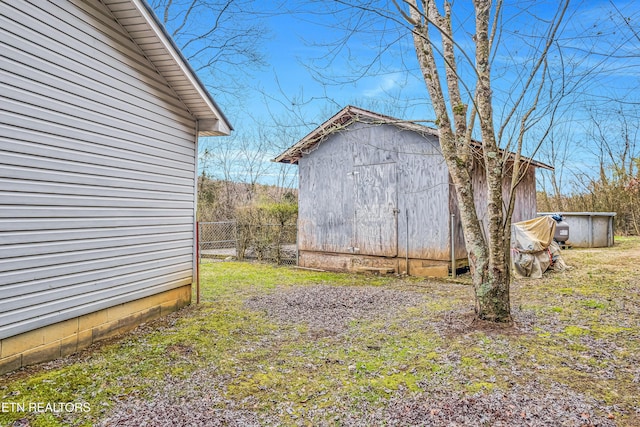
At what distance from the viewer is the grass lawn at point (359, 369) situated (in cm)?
255

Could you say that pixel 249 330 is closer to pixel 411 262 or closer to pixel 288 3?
pixel 288 3

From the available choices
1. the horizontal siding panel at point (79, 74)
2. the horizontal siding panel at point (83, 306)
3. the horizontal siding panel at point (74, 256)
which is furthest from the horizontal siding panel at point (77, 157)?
the horizontal siding panel at point (83, 306)

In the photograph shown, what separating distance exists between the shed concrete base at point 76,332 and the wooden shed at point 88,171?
0.01 metres

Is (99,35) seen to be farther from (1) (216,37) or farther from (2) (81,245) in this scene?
(1) (216,37)

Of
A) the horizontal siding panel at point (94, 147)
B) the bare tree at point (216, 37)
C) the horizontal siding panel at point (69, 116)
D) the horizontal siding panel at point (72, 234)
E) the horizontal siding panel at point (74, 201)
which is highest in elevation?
the bare tree at point (216, 37)

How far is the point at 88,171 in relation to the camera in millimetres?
3936

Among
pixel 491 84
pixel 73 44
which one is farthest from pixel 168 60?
pixel 491 84

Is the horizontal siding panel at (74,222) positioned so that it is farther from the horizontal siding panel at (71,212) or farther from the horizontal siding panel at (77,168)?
the horizontal siding panel at (77,168)

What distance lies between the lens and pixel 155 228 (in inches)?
196

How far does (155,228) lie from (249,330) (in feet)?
6.23

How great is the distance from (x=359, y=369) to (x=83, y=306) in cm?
298

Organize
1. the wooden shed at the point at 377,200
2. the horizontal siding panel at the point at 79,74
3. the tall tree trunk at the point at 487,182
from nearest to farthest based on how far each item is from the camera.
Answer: the horizontal siding panel at the point at 79,74 < the tall tree trunk at the point at 487,182 < the wooden shed at the point at 377,200

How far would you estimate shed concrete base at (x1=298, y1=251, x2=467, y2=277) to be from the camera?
318 inches

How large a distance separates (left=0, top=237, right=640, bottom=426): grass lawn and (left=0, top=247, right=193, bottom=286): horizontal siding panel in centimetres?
83
